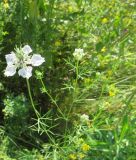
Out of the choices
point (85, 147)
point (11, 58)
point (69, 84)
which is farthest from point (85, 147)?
point (11, 58)

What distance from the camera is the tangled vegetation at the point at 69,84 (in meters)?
1.82

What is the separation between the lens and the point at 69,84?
2051 mm

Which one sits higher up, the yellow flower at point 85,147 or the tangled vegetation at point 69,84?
the tangled vegetation at point 69,84

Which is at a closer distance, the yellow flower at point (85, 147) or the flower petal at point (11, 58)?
the flower petal at point (11, 58)

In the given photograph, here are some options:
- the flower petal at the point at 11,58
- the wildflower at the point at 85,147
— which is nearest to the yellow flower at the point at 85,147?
the wildflower at the point at 85,147

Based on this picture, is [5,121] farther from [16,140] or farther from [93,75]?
[93,75]

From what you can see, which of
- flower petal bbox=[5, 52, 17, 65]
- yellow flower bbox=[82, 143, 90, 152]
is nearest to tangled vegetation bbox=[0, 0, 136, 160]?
yellow flower bbox=[82, 143, 90, 152]

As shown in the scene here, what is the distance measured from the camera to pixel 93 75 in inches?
83.4

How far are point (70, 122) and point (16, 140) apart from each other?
28 centimetres

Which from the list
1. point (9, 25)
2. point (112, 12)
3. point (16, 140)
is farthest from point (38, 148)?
point (112, 12)

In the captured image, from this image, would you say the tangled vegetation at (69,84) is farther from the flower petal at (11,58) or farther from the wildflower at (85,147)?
the flower petal at (11,58)

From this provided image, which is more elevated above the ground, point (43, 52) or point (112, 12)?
point (112, 12)

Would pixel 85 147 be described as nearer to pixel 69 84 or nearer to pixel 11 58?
pixel 69 84

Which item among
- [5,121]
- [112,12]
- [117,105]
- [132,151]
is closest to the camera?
[132,151]
